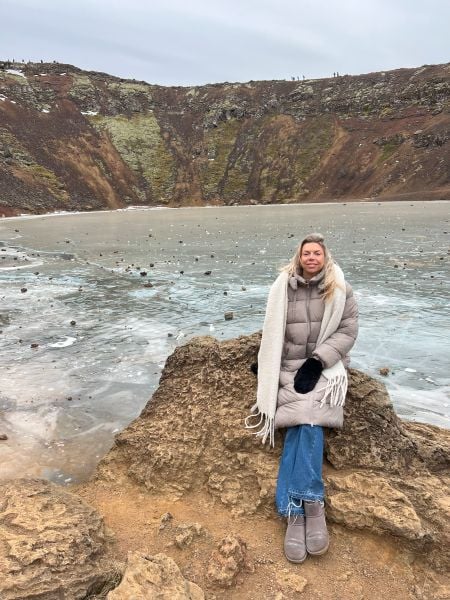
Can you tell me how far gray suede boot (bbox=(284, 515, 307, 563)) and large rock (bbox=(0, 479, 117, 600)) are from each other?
4.25ft

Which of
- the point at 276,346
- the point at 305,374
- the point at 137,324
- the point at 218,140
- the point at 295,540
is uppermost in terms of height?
the point at 218,140

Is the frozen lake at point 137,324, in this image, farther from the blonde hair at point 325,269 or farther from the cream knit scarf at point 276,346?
the blonde hair at point 325,269

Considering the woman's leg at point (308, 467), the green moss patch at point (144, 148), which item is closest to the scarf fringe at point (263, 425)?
the woman's leg at point (308, 467)

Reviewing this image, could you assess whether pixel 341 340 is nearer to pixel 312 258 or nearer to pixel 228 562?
pixel 312 258

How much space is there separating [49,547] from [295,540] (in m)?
1.77

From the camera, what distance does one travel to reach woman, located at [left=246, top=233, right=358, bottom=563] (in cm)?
394

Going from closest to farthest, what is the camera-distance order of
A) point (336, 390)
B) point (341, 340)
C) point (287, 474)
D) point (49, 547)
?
point (49, 547) < point (287, 474) < point (336, 390) < point (341, 340)

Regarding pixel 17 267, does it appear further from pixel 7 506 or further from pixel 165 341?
pixel 7 506

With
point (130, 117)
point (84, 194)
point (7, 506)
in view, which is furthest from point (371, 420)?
point (130, 117)

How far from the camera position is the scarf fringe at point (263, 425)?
4359mm

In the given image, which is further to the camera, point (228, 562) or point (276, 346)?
point (276, 346)

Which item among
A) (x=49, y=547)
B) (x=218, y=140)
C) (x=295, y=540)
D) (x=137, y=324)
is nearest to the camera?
(x=49, y=547)

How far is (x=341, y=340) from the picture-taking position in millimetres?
4477

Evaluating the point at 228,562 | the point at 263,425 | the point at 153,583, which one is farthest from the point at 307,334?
the point at 153,583
